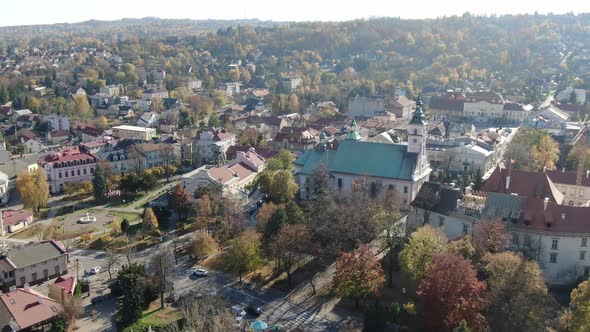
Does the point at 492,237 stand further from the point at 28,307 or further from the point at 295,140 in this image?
the point at 295,140

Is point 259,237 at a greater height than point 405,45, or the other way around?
point 405,45

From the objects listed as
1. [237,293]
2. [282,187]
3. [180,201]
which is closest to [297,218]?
[237,293]

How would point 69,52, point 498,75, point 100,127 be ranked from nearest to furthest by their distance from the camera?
point 100,127 → point 498,75 → point 69,52

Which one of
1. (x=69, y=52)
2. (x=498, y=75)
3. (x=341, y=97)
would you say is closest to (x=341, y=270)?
(x=341, y=97)

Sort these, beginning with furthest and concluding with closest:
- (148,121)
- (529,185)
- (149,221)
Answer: (148,121) < (149,221) < (529,185)

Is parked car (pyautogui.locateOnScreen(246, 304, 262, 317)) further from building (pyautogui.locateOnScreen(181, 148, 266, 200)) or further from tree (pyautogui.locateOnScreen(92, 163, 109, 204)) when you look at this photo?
tree (pyautogui.locateOnScreen(92, 163, 109, 204))

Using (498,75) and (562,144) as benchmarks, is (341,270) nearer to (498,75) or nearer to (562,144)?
(562,144)

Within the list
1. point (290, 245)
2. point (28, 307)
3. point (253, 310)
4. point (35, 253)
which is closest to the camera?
point (28, 307)
